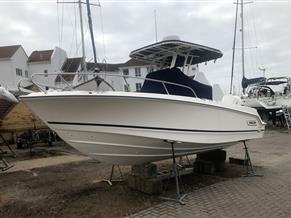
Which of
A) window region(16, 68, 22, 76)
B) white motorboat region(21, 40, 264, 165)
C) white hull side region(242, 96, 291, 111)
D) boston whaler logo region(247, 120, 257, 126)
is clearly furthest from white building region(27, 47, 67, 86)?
white motorboat region(21, 40, 264, 165)

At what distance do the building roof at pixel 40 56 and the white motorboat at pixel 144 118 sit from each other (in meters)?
43.2

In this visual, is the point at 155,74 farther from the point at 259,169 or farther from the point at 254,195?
the point at 259,169

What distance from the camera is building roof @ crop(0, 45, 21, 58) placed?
4526 cm

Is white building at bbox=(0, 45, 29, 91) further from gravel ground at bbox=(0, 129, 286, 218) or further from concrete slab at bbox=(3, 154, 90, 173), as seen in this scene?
gravel ground at bbox=(0, 129, 286, 218)

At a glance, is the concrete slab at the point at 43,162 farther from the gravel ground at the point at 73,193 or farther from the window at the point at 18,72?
the window at the point at 18,72

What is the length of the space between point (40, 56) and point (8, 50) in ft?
14.9

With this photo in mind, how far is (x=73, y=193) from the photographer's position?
7109mm

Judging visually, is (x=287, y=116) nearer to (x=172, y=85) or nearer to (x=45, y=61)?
(x=172, y=85)

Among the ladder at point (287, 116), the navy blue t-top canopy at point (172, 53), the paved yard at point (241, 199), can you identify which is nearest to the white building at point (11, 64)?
the ladder at point (287, 116)

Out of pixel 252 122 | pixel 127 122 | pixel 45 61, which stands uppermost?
pixel 45 61

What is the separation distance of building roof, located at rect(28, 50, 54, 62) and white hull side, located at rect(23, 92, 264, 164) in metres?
43.6

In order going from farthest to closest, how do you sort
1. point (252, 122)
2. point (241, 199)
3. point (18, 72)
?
point (18, 72) < point (252, 122) < point (241, 199)

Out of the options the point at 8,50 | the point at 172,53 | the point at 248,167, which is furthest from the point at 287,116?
Answer: the point at 8,50

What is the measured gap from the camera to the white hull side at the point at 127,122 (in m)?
6.02
